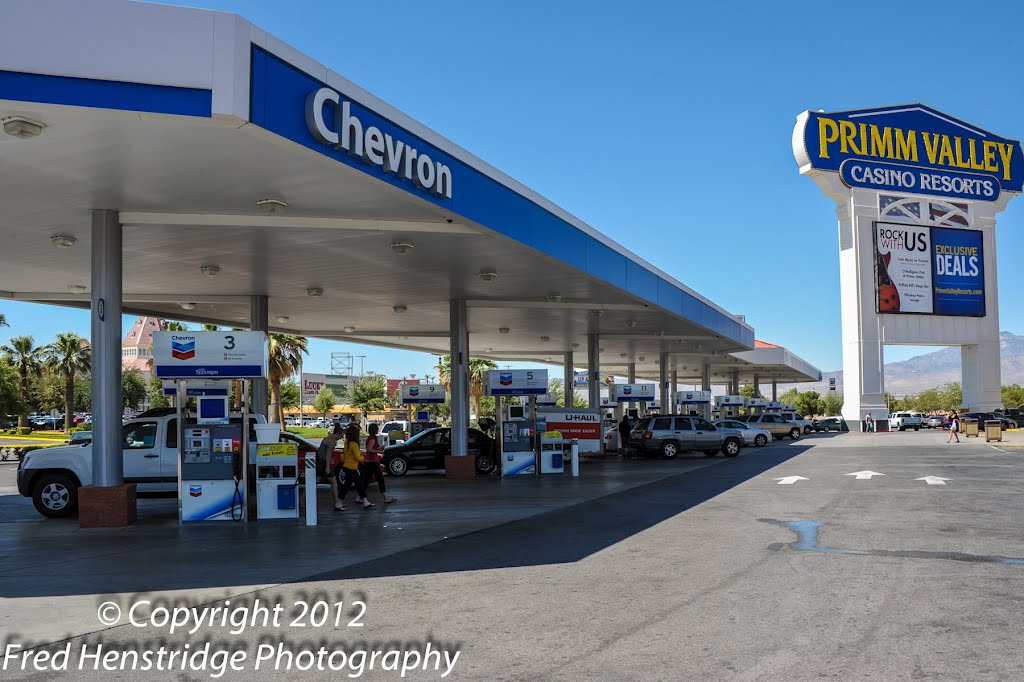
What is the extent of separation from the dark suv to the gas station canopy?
24.1 ft

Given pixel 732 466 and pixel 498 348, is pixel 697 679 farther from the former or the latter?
pixel 498 348

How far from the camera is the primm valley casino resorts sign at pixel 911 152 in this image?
2288 inches

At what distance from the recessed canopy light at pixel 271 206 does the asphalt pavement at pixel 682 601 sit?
236 inches

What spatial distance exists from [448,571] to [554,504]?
24.0 feet

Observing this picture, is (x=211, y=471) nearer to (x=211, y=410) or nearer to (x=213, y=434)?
(x=213, y=434)

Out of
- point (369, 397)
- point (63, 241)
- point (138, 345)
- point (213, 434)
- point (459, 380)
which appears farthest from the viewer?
point (138, 345)

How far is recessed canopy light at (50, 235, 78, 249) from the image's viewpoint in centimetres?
1673

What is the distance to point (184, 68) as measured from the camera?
9922mm

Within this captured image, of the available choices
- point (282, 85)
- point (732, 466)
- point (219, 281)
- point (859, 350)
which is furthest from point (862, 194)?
point (282, 85)

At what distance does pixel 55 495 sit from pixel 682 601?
12587 mm

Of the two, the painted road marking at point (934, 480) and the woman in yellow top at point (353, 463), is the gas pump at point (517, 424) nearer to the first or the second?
the woman in yellow top at point (353, 463)

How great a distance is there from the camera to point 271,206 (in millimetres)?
14117

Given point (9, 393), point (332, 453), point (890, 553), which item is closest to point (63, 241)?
point (332, 453)

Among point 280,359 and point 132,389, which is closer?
point 280,359
